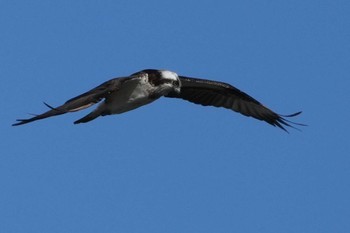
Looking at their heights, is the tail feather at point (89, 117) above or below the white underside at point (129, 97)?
below

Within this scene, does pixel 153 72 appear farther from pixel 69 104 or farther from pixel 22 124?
pixel 22 124

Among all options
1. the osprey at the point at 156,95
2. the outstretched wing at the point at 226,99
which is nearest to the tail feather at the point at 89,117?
the osprey at the point at 156,95

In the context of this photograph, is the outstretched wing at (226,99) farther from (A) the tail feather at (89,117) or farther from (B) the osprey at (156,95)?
(A) the tail feather at (89,117)

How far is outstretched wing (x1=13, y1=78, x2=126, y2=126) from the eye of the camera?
1516cm

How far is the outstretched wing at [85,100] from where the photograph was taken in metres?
15.2

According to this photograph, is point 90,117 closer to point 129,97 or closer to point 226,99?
point 129,97

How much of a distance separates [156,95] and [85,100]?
7.98 feet

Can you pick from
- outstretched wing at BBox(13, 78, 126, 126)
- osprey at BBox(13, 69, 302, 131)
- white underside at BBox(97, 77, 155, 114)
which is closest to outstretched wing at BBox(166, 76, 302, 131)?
osprey at BBox(13, 69, 302, 131)

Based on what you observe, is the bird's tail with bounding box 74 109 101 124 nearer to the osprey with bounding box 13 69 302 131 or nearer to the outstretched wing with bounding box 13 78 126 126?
the osprey with bounding box 13 69 302 131

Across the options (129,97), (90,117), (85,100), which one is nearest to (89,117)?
(90,117)

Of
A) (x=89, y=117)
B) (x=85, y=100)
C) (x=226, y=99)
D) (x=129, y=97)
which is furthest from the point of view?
(x=226, y=99)

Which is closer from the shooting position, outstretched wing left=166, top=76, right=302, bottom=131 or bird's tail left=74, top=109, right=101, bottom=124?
bird's tail left=74, top=109, right=101, bottom=124

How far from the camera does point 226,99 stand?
2103 centimetres

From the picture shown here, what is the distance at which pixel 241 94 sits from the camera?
20.8m
